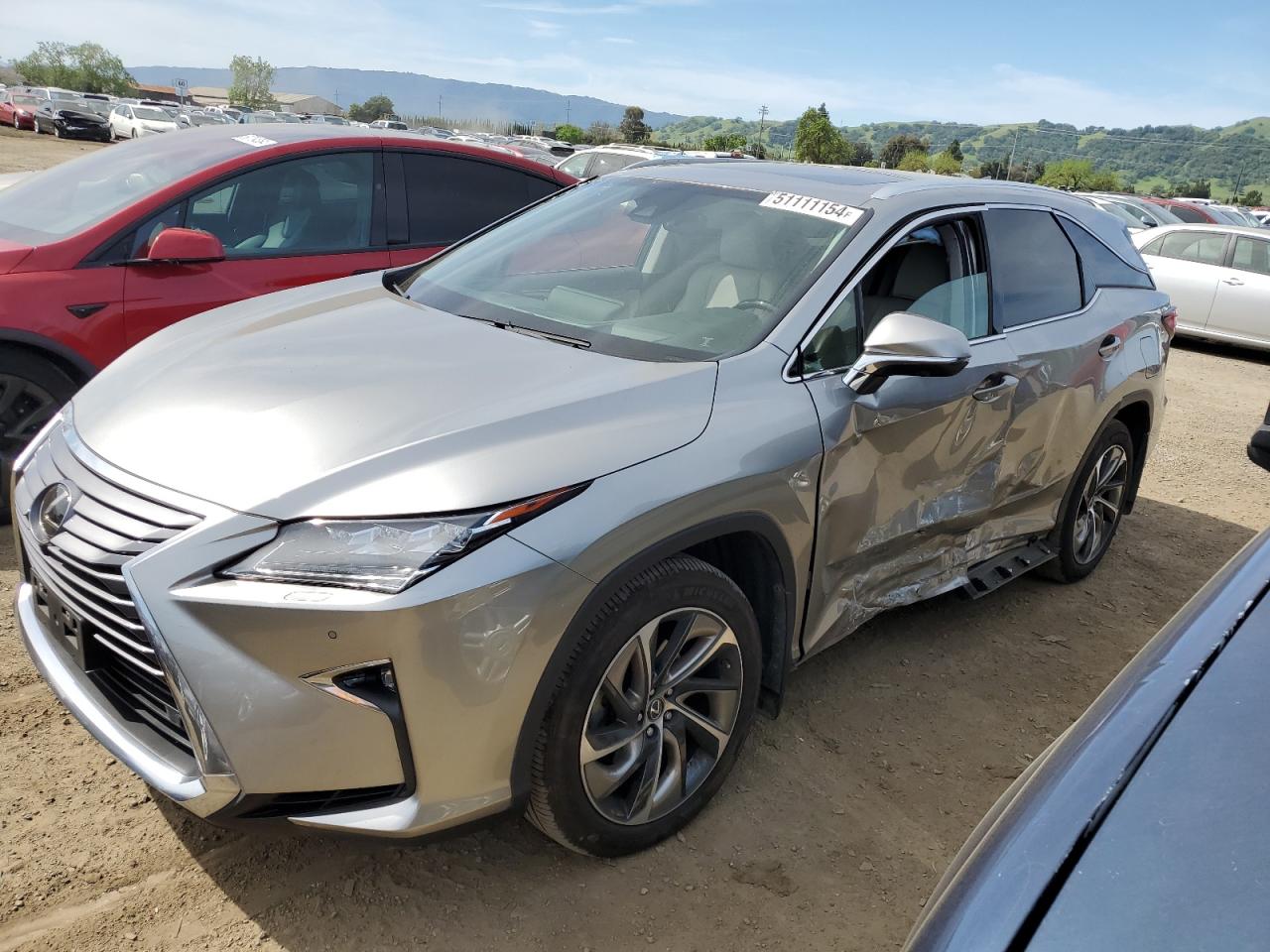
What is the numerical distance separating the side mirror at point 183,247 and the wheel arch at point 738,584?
2627mm

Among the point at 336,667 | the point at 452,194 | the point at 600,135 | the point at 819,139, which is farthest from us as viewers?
the point at 600,135

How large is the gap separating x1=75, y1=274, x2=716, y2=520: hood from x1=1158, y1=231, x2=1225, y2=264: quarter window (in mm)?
11827

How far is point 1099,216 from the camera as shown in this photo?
4.38 m

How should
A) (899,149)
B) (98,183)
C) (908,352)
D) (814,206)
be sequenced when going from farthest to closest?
(899,149), (98,183), (814,206), (908,352)

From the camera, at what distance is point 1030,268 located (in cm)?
372

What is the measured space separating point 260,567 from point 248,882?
936mm

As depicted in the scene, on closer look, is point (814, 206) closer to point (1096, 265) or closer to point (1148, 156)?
point (1096, 265)

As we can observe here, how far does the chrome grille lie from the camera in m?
2.00

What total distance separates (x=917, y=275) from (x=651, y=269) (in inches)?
36.6

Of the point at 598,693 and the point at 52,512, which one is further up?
the point at 52,512

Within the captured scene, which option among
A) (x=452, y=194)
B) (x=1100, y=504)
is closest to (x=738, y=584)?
(x=1100, y=504)

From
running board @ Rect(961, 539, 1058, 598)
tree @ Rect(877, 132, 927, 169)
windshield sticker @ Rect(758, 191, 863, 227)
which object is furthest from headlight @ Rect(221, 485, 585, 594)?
tree @ Rect(877, 132, 927, 169)

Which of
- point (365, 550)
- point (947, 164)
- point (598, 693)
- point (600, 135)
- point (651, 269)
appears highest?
point (600, 135)

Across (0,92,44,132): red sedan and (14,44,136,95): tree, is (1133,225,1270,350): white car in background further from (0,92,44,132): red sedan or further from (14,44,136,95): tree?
(14,44,136,95): tree
